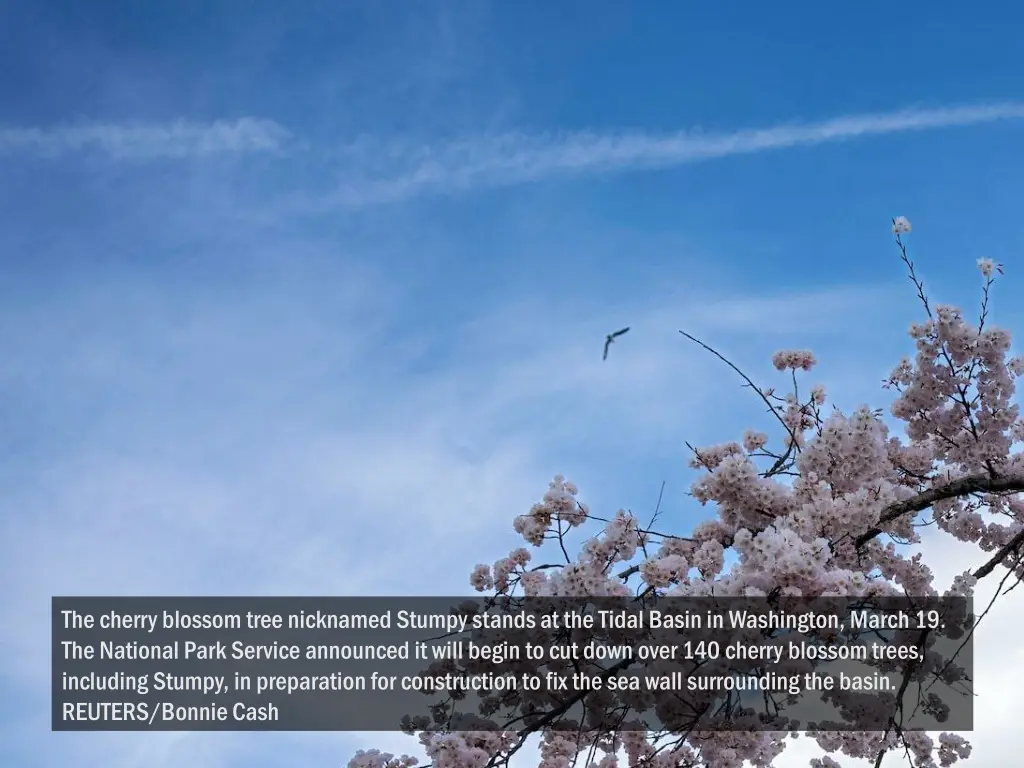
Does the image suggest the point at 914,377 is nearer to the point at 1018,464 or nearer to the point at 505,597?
the point at 1018,464

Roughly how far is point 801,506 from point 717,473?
2.36 ft

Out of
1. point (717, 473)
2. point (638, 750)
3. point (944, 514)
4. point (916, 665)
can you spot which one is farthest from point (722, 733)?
point (944, 514)

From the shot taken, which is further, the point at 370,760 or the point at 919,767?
the point at 919,767

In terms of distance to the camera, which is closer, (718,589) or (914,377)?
(718,589)

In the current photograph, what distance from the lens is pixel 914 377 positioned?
9734 millimetres

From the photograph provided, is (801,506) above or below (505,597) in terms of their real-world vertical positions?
above

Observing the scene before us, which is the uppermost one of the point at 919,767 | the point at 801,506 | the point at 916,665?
the point at 801,506

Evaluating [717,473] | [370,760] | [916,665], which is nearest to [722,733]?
[916,665]

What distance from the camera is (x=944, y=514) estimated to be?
401 inches

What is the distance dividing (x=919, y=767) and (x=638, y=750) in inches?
136

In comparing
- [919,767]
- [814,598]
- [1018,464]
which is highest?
[1018,464]

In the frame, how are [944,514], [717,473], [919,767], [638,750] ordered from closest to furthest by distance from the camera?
1. [717,473]
2. [638,750]
3. [919,767]
4. [944,514]

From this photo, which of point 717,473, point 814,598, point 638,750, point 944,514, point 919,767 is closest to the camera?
point 814,598

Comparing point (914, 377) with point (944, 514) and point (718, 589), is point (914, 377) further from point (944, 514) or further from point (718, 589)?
point (718, 589)
